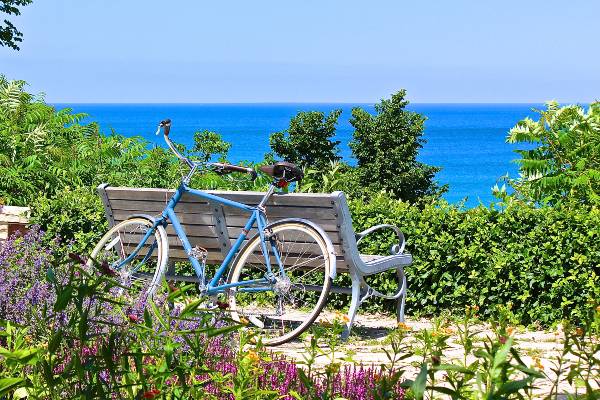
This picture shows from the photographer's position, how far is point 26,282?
6.34 metres

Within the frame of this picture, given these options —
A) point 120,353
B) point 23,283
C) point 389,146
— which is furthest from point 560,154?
point 389,146

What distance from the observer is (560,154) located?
11727mm

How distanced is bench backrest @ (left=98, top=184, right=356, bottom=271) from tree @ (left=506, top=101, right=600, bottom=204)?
4.79m

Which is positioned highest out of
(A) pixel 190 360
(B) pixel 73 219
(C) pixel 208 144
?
(C) pixel 208 144

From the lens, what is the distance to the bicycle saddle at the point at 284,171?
6.73 m

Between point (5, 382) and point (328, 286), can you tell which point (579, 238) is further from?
point (5, 382)

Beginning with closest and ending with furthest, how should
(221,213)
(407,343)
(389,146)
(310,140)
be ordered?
(407,343)
(221,213)
(310,140)
(389,146)

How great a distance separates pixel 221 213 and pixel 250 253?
54cm

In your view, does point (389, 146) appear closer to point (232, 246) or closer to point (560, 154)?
point (560, 154)

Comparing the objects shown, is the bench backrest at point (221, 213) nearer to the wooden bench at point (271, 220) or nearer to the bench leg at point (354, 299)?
the wooden bench at point (271, 220)

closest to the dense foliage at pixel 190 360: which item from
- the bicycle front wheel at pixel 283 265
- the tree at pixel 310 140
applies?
the bicycle front wheel at pixel 283 265

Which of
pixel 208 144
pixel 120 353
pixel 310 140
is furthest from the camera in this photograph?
pixel 310 140

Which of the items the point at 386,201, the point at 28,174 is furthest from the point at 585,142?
the point at 28,174

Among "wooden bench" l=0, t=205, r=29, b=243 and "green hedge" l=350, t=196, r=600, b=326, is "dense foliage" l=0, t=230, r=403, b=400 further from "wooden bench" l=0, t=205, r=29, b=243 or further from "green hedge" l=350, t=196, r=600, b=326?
"green hedge" l=350, t=196, r=600, b=326
